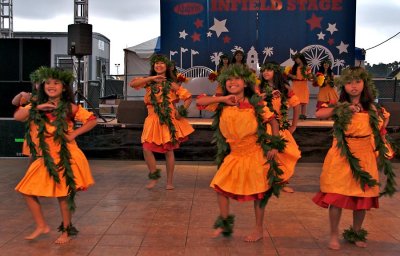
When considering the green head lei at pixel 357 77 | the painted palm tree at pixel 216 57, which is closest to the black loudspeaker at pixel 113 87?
the painted palm tree at pixel 216 57

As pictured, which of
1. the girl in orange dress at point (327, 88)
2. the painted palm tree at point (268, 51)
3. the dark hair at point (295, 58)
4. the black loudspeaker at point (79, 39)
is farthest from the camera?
the painted palm tree at point (268, 51)

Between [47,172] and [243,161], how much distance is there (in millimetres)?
1506

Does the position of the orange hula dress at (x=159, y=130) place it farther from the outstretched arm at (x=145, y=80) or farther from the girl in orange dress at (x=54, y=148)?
the girl in orange dress at (x=54, y=148)

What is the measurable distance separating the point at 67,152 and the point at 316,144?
5.92 metres

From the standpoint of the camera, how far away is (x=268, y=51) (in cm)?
1239

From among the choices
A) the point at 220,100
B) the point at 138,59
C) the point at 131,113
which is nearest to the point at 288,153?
the point at 220,100

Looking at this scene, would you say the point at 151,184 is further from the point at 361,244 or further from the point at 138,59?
the point at 138,59

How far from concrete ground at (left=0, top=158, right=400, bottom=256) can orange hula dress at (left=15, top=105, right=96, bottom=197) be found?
428 millimetres

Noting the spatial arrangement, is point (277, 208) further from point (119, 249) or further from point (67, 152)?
point (67, 152)

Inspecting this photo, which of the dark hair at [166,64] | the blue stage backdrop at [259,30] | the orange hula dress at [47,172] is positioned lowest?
the orange hula dress at [47,172]

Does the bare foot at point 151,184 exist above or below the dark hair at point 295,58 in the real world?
below

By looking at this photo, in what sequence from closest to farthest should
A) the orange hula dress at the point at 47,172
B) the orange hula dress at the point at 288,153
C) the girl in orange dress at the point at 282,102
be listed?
the orange hula dress at the point at 47,172
the orange hula dress at the point at 288,153
the girl in orange dress at the point at 282,102

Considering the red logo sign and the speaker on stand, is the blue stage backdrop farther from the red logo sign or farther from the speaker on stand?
the speaker on stand

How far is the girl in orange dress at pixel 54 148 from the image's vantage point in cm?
376
